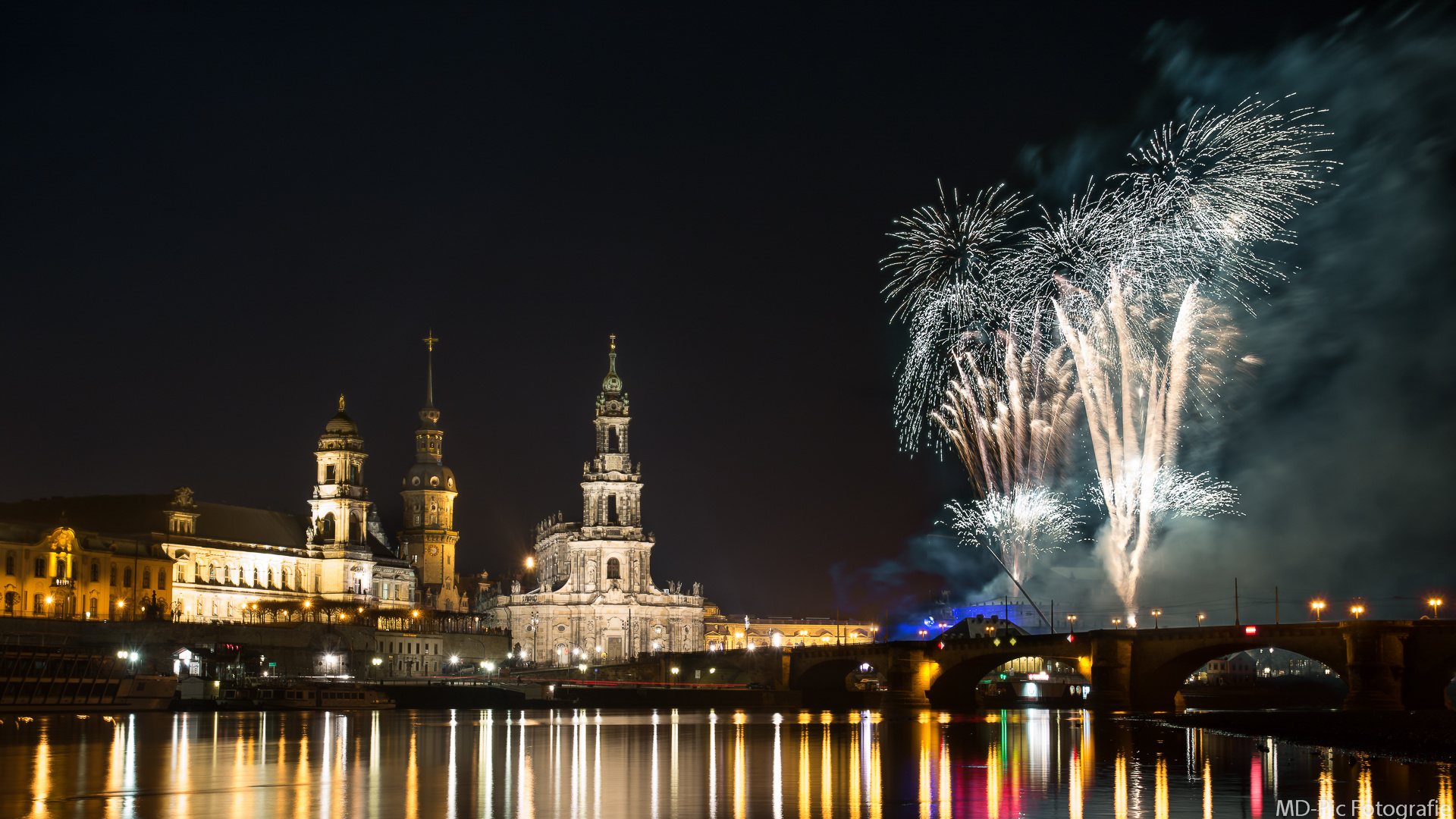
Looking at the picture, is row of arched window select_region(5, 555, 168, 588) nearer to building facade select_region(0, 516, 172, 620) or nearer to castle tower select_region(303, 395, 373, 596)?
building facade select_region(0, 516, 172, 620)

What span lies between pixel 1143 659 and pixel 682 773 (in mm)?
49578

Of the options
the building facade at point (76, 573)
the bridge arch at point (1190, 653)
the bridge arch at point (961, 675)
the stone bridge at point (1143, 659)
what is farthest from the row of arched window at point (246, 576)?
the bridge arch at point (1190, 653)

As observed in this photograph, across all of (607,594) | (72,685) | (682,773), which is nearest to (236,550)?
(607,594)

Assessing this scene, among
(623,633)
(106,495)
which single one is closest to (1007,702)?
(623,633)

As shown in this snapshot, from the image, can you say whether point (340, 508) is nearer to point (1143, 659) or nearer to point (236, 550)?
point (236, 550)

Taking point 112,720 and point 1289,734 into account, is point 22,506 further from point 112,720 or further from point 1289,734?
point 1289,734

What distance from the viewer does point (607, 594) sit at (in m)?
152

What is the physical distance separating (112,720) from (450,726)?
19.6m

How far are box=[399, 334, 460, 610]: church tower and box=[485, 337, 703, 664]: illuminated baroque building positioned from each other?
17344 millimetres

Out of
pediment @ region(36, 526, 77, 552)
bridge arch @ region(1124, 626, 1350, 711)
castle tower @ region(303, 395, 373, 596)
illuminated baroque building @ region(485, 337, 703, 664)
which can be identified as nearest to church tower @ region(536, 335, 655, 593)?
illuminated baroque building @ region(485, 337, 703, 664)

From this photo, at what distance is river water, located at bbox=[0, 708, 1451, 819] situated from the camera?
108 ft

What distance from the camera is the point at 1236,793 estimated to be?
35.8 metres

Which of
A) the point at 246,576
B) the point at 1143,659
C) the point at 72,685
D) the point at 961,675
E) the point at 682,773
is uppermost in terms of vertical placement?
the point at 246,576

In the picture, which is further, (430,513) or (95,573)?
(430,513)
